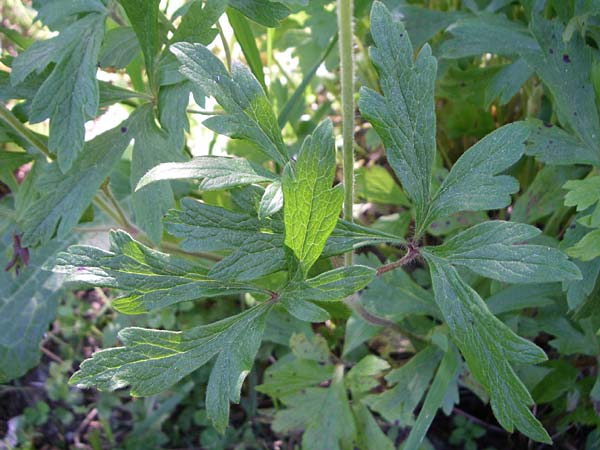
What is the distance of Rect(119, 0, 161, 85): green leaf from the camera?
1.20 metres

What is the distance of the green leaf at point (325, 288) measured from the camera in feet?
3.24

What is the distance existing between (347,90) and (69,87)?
1.76 feet

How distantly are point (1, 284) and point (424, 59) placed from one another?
4.31 feet

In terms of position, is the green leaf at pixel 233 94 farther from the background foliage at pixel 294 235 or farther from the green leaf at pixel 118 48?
the green leaf at pixel 118 48

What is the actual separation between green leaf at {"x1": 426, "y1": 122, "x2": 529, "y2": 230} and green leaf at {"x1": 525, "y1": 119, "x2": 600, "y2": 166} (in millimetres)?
227

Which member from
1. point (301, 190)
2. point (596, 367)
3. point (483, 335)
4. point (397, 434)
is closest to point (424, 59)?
point (301, 190)

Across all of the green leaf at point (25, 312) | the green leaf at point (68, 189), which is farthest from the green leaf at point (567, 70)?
the green leaf at point (25, 312)

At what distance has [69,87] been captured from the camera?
122 centimetres

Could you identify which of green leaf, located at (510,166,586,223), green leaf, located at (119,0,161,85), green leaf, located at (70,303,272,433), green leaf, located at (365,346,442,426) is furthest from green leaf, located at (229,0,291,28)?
green leaf, located at (365,346,442,426)

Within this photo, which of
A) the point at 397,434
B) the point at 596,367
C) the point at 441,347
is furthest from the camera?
the point at 397,434

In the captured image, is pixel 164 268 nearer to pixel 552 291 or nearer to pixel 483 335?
pixel 483 335

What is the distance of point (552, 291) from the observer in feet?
4.66

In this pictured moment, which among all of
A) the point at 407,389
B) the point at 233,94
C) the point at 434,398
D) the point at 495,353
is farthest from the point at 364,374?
the point at 233,94

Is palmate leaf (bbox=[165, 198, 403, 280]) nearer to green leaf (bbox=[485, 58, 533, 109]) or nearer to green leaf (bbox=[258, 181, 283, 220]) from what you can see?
green leaf (bbox=[258, 181, 283, 220])
